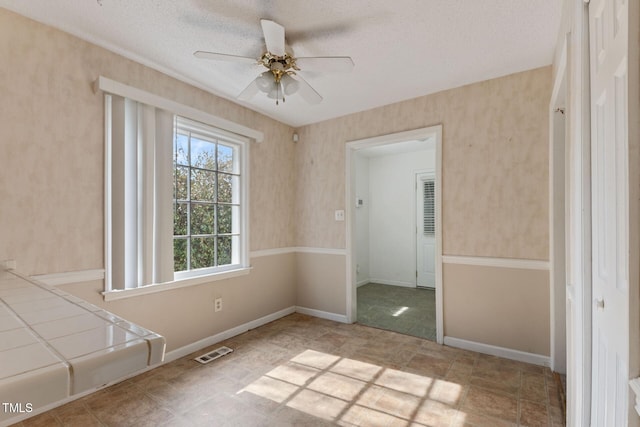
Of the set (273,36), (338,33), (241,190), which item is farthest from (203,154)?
(338,33)

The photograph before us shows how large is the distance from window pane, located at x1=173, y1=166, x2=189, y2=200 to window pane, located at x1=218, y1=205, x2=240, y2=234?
1.38 ft

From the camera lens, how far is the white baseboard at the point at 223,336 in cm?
256

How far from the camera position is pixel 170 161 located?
8.18 ft

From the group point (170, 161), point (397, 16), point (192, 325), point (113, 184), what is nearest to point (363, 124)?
point (397, 16)

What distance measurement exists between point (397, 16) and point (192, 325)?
288 centimetres

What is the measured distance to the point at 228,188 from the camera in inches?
125

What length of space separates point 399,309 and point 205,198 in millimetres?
2800

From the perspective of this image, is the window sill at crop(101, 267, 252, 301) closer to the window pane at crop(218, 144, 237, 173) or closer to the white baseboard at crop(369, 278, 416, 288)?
the window pane at crop(218, 144, 237, 173)

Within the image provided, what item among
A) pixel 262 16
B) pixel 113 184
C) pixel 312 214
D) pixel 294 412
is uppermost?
pixel 262 16

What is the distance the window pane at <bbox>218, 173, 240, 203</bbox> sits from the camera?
309cm

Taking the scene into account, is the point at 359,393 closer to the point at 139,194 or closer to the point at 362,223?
the point at 139,194

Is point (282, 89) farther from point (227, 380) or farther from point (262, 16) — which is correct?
point (227, 380)

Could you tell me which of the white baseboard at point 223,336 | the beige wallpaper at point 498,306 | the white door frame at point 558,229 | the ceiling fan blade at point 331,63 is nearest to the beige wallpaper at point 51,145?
the white baseboard at point 223,336

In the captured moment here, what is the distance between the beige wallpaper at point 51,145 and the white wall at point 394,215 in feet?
13.3
